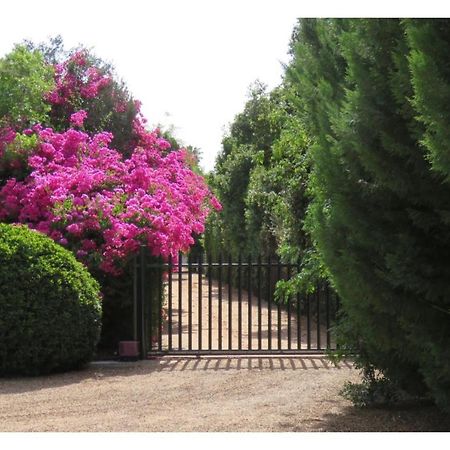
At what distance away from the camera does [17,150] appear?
13016mm

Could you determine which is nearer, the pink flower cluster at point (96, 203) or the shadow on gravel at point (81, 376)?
the shadow on gravel at point (81, 376)

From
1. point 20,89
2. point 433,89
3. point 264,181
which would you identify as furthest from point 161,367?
point 264,181

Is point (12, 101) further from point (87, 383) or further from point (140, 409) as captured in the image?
point (140, 409)

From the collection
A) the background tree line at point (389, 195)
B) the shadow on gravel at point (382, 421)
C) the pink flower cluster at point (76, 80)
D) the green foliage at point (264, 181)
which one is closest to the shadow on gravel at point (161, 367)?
the green foliage at point (264, 181)

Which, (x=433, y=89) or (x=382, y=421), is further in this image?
(x=382, y=421)

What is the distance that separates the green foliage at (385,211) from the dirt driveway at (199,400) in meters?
0.82

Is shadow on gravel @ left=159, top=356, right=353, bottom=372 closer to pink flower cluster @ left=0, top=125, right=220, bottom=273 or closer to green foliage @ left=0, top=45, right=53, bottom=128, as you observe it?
pink flower cluster @ left=0, top=125, right=220, bottom=273

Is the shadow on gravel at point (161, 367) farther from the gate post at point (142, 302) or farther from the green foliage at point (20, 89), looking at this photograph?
the green foliage at point (20, 89)

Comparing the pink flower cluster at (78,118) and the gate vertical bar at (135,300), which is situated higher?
the pink flower cluster at (78,118)

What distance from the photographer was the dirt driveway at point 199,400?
22.2 ft

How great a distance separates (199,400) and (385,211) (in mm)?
3048

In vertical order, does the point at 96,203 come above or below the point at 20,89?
below

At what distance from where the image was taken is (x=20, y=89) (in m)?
14.3

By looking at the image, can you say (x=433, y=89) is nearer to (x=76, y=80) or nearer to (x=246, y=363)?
(x=246, y=363)
